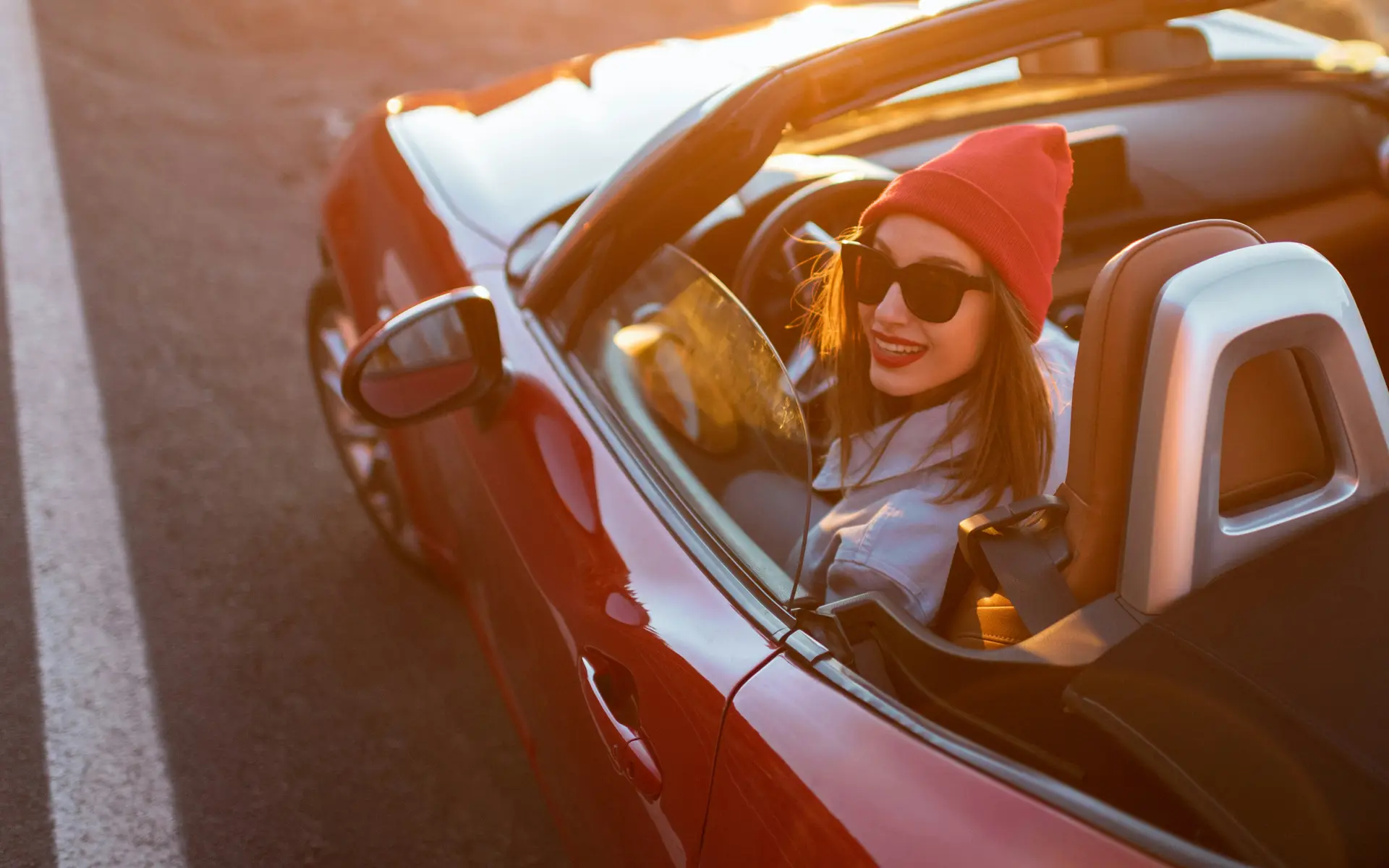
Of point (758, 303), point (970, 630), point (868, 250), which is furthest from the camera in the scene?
point (758, 303)

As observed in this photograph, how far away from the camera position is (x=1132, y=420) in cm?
150

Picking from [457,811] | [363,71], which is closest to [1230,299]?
[457,811]

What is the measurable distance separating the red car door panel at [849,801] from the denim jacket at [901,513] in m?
0.32

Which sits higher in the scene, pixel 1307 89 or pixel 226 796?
pixel 1307 89

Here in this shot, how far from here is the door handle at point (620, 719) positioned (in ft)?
5.71

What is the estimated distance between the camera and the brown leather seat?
4.94 feet

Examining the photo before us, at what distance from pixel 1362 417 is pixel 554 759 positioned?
4.81 ft

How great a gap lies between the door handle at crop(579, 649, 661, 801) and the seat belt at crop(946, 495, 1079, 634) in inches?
22.0

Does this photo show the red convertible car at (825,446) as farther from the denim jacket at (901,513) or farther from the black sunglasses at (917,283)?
the black sunglasses at (917,283)

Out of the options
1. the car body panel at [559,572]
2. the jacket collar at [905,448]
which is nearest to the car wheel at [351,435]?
the car body panel at [559,572]

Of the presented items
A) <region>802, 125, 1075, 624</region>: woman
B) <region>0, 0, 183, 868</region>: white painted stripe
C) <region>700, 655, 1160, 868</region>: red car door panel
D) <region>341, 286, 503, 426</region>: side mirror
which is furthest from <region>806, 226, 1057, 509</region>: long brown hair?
<region>0, 0, 183, 868</region>: white painted stripe

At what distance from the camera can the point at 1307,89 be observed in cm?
319

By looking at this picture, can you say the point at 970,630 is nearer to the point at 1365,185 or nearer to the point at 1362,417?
the point at 1362,417

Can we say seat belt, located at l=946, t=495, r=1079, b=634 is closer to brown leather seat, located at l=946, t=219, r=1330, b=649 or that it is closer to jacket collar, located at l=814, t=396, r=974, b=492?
brown leather seat, located at l=946, t=219, r=1330, b=649
